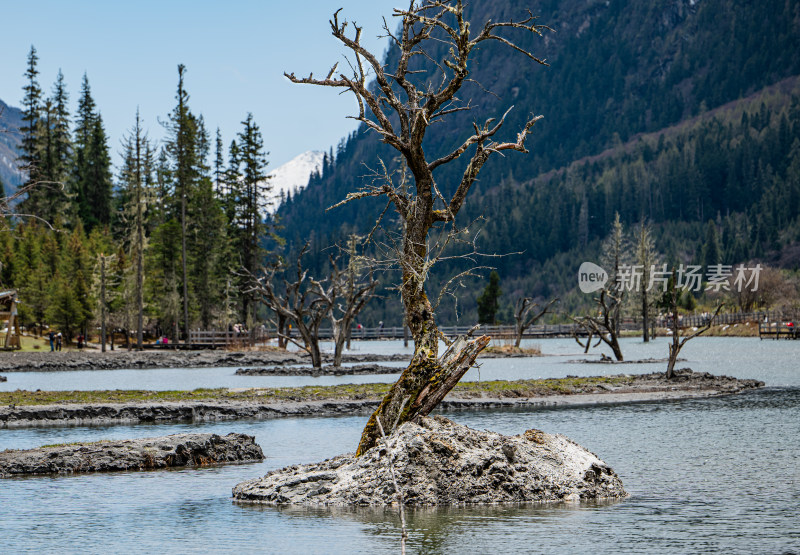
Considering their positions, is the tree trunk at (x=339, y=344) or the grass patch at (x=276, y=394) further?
the tree trunk at (x=339, y=344)

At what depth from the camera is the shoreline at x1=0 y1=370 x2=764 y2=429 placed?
98.0 ft

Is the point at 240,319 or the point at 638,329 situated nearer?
the point at 240,319

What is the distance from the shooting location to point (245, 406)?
31.5m

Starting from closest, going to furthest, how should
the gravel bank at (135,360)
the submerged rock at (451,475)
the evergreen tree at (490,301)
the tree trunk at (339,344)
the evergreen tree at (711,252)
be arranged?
the submerged rock at (451,475) → the tree trunk at (339,344) → the gravel bank at (135,360) → the evergreen tree at (490,301) → the evergreen tree at (711,252)

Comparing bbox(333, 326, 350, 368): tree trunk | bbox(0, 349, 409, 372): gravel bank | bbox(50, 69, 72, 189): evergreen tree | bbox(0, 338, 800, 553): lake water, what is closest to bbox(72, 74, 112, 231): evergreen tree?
bbox(50, 69, 72, 189): evergreen tree

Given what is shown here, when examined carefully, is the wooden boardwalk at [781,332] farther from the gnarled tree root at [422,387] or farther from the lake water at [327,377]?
the gnarled tree root at [422,387]

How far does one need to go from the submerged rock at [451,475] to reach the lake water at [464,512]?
15.9 inches

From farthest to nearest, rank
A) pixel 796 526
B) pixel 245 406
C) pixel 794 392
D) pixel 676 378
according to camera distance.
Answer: pixel 676 378
pixel 794 392
pixel 245 406
pixel 796 526

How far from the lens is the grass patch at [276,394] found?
32.7 m

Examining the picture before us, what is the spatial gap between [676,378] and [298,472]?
28.5 m

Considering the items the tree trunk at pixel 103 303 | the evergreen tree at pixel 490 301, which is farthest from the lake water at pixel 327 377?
the evergreen tree at pixel 490 301

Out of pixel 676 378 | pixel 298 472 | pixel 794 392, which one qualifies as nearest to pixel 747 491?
pixel 298 472

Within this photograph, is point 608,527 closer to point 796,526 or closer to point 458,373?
point 796,526

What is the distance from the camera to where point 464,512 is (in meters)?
14.9
